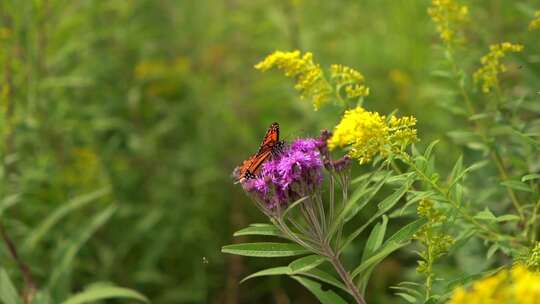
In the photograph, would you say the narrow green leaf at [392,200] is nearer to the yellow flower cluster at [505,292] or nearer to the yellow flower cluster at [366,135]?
the yellow flower cluster at [366,135]

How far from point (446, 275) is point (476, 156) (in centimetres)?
69

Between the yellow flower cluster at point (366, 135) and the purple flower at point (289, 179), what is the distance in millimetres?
154

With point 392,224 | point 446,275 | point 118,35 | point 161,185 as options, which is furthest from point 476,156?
point 118,35

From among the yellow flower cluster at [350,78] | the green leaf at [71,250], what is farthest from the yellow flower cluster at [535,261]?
the green leaf at [71,250]

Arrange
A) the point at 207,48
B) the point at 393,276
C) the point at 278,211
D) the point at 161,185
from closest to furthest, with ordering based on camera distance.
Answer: the point at 278,211 < the point at 393,276 < the point at 161,185 < the point at 207,48

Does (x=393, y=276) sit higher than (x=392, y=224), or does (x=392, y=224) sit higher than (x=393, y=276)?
(x=392, y=224)

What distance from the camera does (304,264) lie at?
199 cm

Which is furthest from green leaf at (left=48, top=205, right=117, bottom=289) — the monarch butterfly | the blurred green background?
the monarch butterfly

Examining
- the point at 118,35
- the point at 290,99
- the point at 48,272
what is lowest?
the point at 48,272

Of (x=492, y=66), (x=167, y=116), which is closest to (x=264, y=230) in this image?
(x=492, y=66)

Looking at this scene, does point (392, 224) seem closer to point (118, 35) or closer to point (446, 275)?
point (446, 275)

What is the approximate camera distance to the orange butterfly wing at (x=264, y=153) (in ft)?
7.25

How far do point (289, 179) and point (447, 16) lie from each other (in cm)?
121

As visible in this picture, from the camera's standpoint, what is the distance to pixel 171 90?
558 cm
